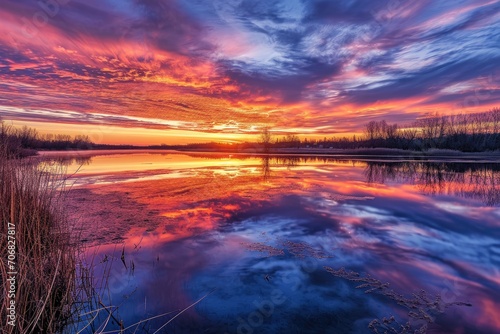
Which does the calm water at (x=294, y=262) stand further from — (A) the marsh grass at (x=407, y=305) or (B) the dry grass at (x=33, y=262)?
(B) the dry grass at (x=33, y=262)

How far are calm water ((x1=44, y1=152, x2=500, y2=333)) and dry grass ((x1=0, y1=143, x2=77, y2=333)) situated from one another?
78 cm

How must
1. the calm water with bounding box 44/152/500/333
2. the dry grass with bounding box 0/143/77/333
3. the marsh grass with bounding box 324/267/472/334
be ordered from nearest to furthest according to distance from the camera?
the dry grass with bounding box 0/143/77/333, the marsh grass with bounding box 324/267/472/334, the calm water with bounding box 44/152/500/333

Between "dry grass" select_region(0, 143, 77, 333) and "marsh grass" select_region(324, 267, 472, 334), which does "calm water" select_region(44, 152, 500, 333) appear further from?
"dry grass" select_region(0, 143, 77, 333)

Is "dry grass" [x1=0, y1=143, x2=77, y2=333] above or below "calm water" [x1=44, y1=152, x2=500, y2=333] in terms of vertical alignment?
above

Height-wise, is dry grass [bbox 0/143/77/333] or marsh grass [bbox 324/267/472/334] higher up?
dry grass [bbox 0/143/77/333]

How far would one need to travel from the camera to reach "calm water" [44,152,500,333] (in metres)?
4.32

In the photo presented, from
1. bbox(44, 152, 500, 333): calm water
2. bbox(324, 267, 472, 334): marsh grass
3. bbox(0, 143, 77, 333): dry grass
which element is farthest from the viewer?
bbox(44, 152, 500, 333): calm water

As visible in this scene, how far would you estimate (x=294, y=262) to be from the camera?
627 centimetres

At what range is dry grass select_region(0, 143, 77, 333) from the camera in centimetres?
334

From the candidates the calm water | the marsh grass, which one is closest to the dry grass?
the calm water

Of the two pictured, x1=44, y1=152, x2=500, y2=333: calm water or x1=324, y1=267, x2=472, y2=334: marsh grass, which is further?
x1=44, y1=152, x2=500, y2=333: calm water

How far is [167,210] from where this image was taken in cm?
1079

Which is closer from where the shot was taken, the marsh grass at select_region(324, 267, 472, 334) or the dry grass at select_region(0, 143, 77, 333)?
the dry grass at select_region(0, 143, 77, 333)

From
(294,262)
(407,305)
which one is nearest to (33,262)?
(294,262)
